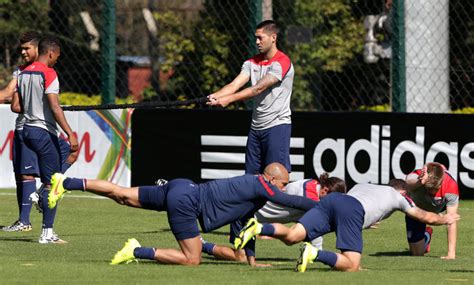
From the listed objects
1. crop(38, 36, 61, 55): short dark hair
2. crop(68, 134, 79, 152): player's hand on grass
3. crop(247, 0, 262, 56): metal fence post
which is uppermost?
crop(247, 0, 262, 56): metal fence post

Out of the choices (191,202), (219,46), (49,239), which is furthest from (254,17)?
(219,46)

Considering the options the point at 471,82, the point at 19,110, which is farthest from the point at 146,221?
the point at 471,82

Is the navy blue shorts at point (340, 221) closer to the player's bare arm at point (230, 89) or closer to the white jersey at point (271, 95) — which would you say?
the player's bare arm at point (230, 89)

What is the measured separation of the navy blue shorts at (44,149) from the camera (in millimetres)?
12383

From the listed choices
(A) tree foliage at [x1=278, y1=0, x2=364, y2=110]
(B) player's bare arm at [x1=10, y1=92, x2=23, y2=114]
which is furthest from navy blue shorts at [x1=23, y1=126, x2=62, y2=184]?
(A) tree foliage at [x1=278, y1=0, x2=364, y2=110]

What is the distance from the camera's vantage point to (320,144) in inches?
686

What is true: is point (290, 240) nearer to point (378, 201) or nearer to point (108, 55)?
point (378, 201)

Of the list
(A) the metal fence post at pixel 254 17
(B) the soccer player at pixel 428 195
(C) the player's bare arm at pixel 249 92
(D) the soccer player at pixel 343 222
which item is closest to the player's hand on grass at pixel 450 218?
(D) the soccer player at pixel 343 222

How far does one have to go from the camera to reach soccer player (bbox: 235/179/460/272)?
387 inches

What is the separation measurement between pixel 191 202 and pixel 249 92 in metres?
1.86

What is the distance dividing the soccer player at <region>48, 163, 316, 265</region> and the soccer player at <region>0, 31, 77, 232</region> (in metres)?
2.21

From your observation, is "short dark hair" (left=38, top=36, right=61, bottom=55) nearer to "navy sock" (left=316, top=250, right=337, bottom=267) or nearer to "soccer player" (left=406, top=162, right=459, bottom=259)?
"soccer player" (left=406, top=162, right=459, bottom=259)

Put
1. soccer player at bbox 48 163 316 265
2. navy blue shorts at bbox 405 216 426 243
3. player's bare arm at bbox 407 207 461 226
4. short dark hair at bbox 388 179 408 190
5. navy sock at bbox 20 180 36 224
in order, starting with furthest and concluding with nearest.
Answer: navy sock at bbox 20 180 36 224
navy blue shorts at bbox 405 216 426 243
short dark hair at bbox 388 179 408 190
player's bare arm at bbox 407 207 461 226
soccer player at bbox 48 163 316 265

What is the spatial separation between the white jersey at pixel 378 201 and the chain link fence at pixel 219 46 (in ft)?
30.3
